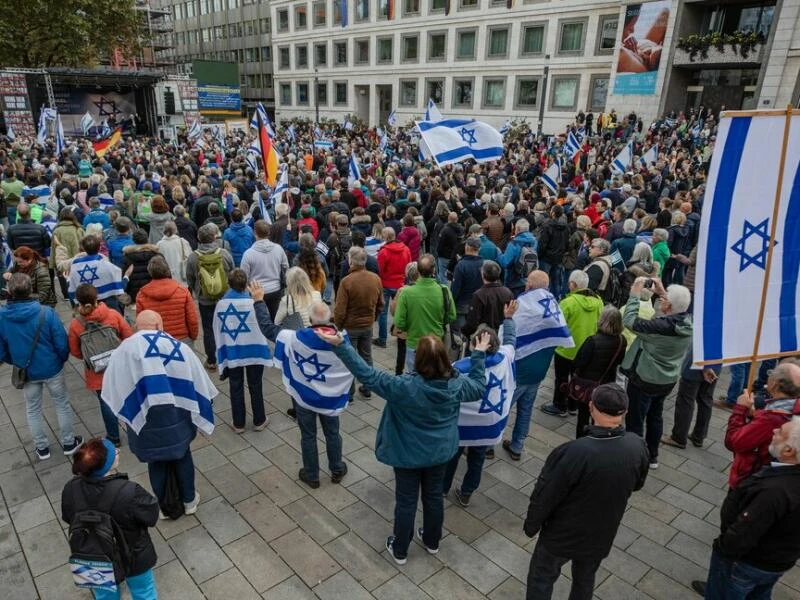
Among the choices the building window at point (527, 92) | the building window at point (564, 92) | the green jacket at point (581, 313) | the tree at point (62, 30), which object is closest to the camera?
the green jacket at point (581, 313)

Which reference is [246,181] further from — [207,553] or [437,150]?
[207,553]

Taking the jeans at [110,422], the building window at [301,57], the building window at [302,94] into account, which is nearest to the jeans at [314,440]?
the jeans at [110,422]

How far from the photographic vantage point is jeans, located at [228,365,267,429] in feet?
17.6

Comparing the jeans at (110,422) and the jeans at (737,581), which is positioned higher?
the jeans at (737,581)

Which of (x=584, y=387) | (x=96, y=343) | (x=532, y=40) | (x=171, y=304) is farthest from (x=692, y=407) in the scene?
(x=532, y=40)

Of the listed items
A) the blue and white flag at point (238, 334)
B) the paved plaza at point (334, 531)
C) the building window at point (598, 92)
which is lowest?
the paved plaza at point (334, 531)

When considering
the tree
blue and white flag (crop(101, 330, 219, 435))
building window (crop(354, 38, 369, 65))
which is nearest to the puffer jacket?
blue and white flag (crop(101, 330, 219, 435))

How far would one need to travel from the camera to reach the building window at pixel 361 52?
1881 inches

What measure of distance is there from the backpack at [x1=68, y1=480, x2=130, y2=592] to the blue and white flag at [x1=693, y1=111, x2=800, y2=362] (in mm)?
3468

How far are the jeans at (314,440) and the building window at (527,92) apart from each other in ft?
120

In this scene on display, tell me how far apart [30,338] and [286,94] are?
191ft

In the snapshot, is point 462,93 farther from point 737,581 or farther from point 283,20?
point 737,581

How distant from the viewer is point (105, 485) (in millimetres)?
2883

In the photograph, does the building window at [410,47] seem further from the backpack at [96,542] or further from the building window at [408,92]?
the backpack at [96,542]
